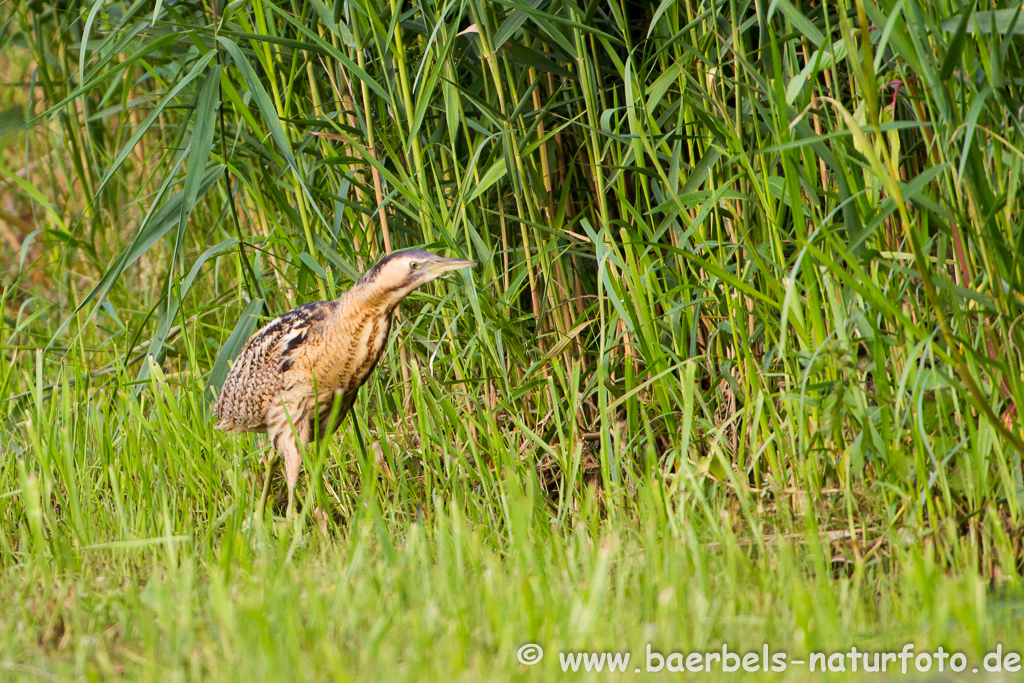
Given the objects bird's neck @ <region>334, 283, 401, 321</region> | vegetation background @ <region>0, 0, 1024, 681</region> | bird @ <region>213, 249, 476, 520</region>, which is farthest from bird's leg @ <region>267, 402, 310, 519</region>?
bird's neck @ <region>334, 283, 401, 321</region>

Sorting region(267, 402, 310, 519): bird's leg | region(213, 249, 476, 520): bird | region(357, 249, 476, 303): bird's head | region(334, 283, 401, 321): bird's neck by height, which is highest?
region(357, 249, 476, 303): bird's head

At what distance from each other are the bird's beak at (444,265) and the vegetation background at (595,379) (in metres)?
0.18

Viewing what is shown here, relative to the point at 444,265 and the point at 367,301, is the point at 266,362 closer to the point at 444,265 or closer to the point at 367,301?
the point at 367,301

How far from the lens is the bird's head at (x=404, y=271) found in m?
3.06

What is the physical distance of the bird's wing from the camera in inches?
135

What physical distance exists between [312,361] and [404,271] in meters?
0.48

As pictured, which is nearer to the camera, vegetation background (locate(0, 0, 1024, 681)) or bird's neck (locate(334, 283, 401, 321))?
vegetation background (locate(0, 0, 1024, 681))

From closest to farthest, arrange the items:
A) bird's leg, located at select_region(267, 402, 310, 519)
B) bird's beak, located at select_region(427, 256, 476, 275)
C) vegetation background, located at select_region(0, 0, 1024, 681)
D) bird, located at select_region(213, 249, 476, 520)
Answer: vegetation background, located at select_region(0, 0, 1024, 681), bird's beak, located at select_region(427, 256, 476, 275), bird, located at select_region(213, 249, 476, 520), bird's leg, located at select_region(267, 402, 310, 519)

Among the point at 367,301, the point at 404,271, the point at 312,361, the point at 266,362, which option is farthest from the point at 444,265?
the point at 266,362

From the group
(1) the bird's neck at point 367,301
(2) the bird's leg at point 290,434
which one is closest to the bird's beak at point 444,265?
(1) the bird's neck at point 367,301

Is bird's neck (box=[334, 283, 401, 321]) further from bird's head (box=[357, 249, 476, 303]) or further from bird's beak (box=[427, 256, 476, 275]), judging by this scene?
bird's beak (box=[427, 256, 476, 275])

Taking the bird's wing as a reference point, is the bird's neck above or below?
above

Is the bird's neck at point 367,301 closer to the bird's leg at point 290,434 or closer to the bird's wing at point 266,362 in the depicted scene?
the bird's wing at point 266,362

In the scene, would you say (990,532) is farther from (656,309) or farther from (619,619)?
(656,309)
